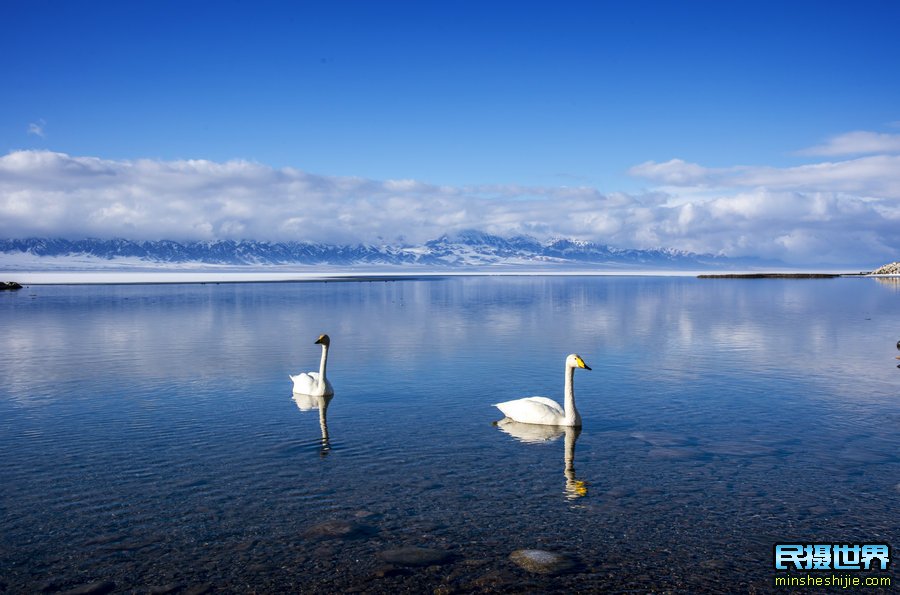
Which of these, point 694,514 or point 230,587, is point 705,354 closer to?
point 694,514

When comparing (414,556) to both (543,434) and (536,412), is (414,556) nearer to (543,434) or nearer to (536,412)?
(543,434)

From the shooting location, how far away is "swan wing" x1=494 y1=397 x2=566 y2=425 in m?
15.9

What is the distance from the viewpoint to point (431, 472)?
496 inches

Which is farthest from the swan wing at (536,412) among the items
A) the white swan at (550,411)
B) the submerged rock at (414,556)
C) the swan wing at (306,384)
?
the submerged rock at (414,556)

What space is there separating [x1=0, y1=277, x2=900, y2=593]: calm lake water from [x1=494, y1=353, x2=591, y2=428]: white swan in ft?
1.61

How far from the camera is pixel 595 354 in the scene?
1108 inches

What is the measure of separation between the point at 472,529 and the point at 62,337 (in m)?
→ 31.1

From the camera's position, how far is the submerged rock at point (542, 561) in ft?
29.2

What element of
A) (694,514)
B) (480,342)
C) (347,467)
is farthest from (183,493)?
(480,342)

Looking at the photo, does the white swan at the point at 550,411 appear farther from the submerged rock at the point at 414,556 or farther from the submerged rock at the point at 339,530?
the submerged rock at the point at 414,556

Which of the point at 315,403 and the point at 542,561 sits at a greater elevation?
the point at 315,403

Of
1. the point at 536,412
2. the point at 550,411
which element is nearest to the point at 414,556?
the point at 536,412

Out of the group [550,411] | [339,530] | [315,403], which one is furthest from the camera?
[315,403]

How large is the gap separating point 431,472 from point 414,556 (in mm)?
3334
